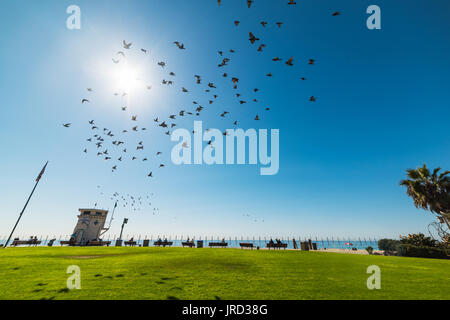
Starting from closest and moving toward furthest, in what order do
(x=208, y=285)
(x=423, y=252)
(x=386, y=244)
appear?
(x=208, y=285), (x=423, y=252), (x=386, y=244)

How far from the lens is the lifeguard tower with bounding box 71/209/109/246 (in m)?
45.3

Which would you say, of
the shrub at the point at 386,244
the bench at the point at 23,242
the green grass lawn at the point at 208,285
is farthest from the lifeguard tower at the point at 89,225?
the shrub at the point at 386,244

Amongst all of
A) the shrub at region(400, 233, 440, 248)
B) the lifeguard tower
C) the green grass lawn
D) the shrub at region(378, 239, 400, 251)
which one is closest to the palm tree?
the shrub at region(400, 233, 440, 248)

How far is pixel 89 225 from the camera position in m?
46.6

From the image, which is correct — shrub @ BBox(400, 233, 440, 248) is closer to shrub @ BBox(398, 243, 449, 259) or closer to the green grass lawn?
shrub @ BBox(398, 243, 449, 259)

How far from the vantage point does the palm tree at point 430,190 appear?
92.1ft

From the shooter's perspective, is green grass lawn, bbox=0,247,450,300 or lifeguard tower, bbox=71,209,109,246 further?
lifeguard tower, bbox=71,209,109,246

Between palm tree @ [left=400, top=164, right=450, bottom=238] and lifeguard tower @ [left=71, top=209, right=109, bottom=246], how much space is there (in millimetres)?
65504

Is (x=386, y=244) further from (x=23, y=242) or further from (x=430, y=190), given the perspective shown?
(x=23, y=242)

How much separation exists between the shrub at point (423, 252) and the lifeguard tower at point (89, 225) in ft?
199

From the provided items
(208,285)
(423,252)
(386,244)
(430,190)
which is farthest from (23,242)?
(386,244)

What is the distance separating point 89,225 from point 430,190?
225 feet
